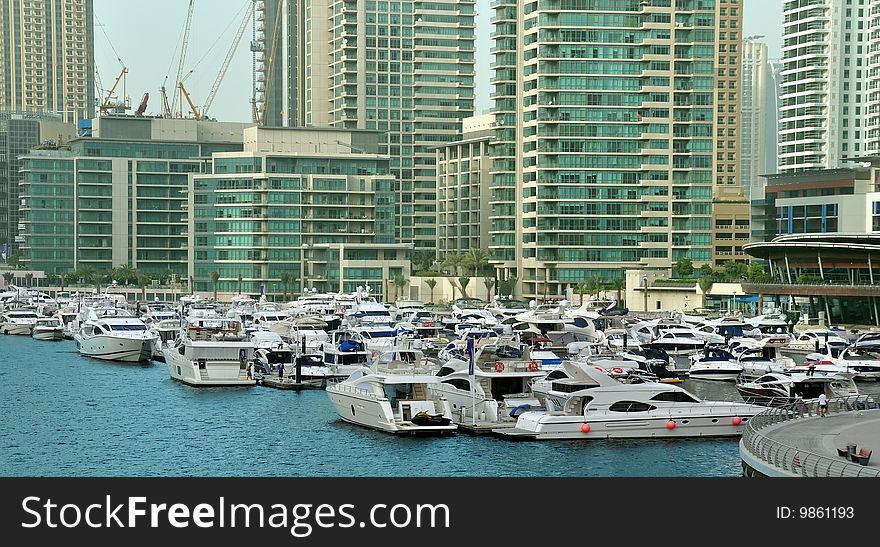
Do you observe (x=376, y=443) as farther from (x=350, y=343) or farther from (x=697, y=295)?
(x=697, y=295)

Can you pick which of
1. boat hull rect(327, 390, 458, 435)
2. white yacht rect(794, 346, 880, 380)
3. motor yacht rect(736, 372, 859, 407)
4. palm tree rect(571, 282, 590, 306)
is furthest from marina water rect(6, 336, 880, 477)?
palm tree rect(571, 282, 590, 306)

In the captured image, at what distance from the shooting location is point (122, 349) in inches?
4668

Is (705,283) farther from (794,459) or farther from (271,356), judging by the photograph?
(794,459)

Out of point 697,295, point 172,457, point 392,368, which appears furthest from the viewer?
point 697,295

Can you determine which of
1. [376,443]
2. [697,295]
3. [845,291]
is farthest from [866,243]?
[376,443]

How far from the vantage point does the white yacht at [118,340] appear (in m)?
118

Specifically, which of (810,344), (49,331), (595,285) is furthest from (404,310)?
(810,344)

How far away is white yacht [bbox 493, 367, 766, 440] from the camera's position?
67.9 metres

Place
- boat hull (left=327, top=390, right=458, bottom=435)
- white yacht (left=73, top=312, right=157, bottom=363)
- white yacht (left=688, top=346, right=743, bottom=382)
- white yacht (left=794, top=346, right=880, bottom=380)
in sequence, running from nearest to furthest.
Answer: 1. boat hull (left=327, top=390, right=458, bottom=435)
2. white yacht (left=794, top=346, right=880, bottom=380)
3. white yacht (left=688, top=346, right=743, bottom=382)
4. white yacht (left=73, top=312, right=157, bottom=363)

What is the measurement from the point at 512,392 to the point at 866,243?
8085 centimetres

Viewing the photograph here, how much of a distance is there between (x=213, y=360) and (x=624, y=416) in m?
37.8

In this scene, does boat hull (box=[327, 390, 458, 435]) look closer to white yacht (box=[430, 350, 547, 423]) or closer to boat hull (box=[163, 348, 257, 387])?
white yacht (box=[430, 350, 547, 423])

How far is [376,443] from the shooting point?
226 ft

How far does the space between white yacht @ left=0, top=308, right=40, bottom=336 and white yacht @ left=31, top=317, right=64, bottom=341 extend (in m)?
4.64
